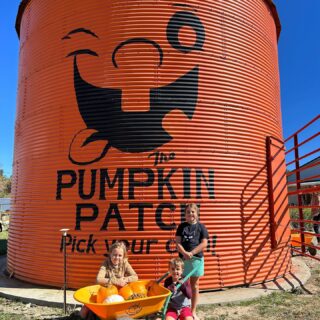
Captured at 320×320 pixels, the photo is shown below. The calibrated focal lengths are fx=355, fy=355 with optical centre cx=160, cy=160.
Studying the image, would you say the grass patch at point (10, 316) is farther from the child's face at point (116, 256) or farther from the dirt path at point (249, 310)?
the child's face at point (116, 256)

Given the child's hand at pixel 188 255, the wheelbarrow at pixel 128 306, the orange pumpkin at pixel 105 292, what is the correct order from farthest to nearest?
1. the child's hand at pixel 188 255
2. the orange pumpkin at pixel 105 292
3. the wheelbarrow at pixel 128 306

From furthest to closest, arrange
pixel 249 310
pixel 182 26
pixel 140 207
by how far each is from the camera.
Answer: pixel 182 26, pixel 140 207, pixel 249 310

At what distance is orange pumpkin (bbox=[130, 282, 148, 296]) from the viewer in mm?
4494

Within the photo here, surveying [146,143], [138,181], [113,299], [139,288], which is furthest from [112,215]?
[113,299]

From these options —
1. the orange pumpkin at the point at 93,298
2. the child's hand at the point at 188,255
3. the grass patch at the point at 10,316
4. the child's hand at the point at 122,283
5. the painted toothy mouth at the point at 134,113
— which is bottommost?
the grass patch at the point at 10,316

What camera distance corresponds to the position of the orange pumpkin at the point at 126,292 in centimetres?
440

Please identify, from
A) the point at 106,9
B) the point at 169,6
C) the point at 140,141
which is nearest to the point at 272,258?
the point at 140,141

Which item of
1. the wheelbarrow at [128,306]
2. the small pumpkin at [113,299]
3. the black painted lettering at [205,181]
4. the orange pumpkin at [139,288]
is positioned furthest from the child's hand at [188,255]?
the black painted lettering at [205,181]

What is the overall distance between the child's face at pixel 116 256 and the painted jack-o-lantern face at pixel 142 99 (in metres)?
2.46

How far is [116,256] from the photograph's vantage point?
470 cm

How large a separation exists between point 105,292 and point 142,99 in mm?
3822

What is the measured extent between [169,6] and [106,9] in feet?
4.29

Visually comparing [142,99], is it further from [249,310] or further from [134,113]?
[249,310]

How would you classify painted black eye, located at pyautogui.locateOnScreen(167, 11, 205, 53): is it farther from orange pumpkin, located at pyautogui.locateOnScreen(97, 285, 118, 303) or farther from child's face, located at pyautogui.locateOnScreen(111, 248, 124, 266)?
orange pumpkin, located at pyautogui.locateOnScreen(97, 285, 118, 303)
